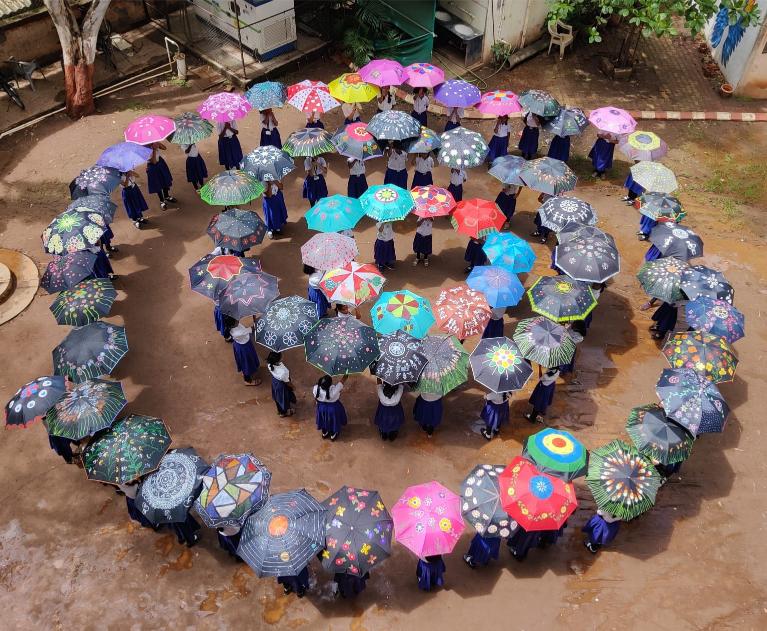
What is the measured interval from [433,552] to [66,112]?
14.9 meters

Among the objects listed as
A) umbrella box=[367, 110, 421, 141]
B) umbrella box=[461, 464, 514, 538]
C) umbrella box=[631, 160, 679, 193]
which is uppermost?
umbrella box=[367, 110, 421, 141]

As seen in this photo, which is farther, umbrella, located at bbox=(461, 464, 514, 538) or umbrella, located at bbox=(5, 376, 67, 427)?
umbrella, located at bbox=(5, 376, 67, 427)

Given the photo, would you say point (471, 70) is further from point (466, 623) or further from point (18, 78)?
point (466, 623)

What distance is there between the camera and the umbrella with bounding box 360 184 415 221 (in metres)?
11.2

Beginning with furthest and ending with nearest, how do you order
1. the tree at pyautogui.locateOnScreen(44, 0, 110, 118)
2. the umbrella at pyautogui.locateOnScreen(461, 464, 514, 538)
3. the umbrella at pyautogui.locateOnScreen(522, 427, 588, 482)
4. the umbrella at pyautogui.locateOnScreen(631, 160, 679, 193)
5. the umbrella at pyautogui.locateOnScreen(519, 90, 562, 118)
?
the tree at pyautogui.locateOnScreen(44, 0, 110, 118)
the umbrella at pyautogui.locateOnScreen(519, 90, 562, 118)
the umbrella at pyautogui.locateOnScreen(631, 160, 679, 193)
the umbrella at pyautogui.locateOnScreen(522, 427, 588, 482)
the umbrella at pyautogui.locateOnScreen(461, 464, 514, 538)

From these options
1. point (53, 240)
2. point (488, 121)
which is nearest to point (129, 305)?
point (53, 240)

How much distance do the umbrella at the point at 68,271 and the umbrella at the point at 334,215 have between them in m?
3.76

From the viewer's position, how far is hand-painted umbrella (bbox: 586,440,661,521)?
7.79 meters

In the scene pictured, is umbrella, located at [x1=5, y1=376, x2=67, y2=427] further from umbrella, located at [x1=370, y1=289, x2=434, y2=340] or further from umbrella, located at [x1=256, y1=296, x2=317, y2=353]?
umbrella, located at [x1=370, y1=289, x2=434, y2=340]

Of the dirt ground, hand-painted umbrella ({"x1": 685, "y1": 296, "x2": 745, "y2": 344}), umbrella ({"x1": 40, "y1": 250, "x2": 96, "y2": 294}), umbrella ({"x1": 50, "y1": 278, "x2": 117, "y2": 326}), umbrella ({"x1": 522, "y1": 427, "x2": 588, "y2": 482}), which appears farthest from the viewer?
umbrella ({"x1": 40, "y1": 250, "x2": 96, "y2": 294})

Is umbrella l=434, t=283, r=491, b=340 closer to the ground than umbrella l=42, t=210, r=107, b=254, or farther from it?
closer to the ground

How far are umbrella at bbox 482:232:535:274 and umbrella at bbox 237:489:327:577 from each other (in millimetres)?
5115

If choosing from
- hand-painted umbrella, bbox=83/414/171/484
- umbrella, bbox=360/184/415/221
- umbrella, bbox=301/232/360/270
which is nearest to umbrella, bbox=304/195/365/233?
umbrella, bbox=360/184/415/221

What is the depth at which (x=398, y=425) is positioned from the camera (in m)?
9.77
